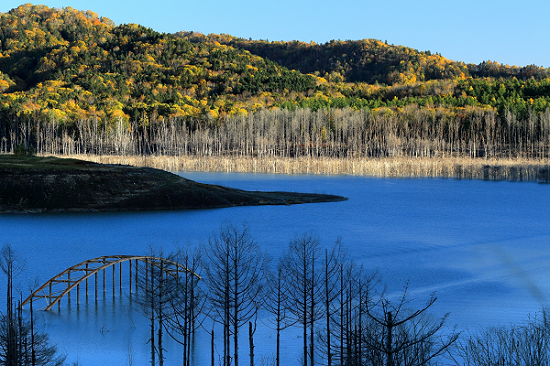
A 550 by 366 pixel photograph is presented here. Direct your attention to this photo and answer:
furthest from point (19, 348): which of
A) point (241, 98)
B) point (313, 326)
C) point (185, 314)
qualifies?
point (241, 98)

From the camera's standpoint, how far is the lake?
18.8 m

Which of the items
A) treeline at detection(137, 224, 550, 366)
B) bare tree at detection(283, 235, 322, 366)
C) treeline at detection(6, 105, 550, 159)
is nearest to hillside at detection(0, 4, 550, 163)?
treeline at detection(6, 105, 550, 159)

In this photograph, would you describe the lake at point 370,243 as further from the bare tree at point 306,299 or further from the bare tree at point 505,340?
the bare tree at point 505,340

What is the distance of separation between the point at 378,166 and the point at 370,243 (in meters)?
48.1

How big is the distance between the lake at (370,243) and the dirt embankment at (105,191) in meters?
2.37

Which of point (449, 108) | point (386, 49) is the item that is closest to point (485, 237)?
point (449, 108)

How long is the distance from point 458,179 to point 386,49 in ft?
358

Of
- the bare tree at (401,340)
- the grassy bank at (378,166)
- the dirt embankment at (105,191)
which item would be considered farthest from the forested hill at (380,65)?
the bare tree at (401,340)

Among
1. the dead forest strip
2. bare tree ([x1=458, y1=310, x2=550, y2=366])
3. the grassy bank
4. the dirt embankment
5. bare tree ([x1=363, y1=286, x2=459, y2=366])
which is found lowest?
bare tree ([x1=458, y1=310, x2=550, y2=366])

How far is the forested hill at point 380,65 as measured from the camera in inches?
6353

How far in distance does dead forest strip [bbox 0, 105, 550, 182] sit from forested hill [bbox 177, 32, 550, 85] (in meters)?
53.2

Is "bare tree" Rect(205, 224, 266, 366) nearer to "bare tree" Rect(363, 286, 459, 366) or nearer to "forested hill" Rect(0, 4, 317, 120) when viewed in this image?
"bare tree" Rect(363, 286, 459, 366)

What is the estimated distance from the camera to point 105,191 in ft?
159

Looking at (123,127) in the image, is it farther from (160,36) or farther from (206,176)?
(160,36)
